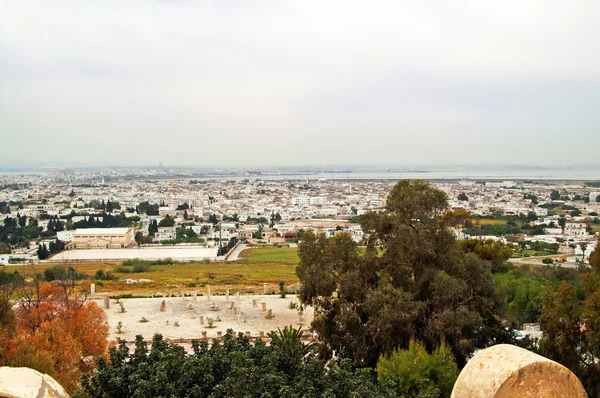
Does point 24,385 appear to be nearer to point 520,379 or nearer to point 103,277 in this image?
point 520,379

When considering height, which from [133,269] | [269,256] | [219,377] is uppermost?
[219,377]

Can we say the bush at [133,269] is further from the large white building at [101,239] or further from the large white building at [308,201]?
the large white building at [308,201]

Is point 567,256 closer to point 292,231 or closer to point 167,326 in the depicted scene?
point 292,231

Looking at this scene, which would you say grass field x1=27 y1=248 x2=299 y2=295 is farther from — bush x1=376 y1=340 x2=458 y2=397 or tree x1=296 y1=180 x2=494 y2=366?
bush x1=376 y1=340 x2=458 y2=397

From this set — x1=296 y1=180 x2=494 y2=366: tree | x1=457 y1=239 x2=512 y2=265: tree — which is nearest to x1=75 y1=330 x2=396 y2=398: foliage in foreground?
x1=296 y1=180 x2=494 y2=366: tree

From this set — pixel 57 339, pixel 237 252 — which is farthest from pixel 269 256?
pixel 57 339
